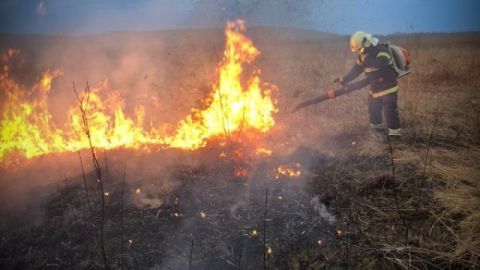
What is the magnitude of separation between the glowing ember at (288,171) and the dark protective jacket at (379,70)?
8.20ft

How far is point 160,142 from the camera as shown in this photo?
6.66 meters

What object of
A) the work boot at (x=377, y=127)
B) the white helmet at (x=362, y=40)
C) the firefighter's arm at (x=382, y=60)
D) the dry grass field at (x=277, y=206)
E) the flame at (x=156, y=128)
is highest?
the white helmet at (x=362, y=40)

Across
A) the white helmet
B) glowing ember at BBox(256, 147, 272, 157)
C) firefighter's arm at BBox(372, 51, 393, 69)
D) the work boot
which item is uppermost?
the white helmet

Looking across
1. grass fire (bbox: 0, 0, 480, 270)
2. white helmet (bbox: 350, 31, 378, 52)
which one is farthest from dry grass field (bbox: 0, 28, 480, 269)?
white helmet (bbox: 350, 31, 378, 52)

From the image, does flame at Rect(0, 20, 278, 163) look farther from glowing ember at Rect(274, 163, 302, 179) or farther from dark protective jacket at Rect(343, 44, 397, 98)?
dark protective jacket at Rect(343, 44, 397, 98)

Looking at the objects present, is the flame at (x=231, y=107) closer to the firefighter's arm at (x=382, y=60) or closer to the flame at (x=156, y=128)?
the flame at (x=156, y=128)

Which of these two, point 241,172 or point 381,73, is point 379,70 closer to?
point 381,73

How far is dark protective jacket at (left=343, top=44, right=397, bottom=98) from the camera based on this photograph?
263 inches

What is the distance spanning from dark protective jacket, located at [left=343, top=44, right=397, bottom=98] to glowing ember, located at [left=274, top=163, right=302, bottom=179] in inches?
98.3

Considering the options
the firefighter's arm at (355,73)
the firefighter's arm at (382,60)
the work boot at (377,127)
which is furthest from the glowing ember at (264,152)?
the firefighter's arm at (382,60)

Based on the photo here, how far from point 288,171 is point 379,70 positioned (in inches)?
128

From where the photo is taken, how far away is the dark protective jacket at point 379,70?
668 cm

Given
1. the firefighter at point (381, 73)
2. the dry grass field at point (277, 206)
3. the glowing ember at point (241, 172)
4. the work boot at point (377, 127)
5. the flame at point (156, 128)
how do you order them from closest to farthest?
the dry grass field at point (277, 206)
the glowing ember at point (241, 172)
the flame at point (156, 128)
the firefighter at point (381, 73)
the work boot at point (377, 127)

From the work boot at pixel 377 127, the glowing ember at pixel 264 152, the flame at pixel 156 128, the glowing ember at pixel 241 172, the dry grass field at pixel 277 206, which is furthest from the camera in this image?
the work boot at pixel 377 127
